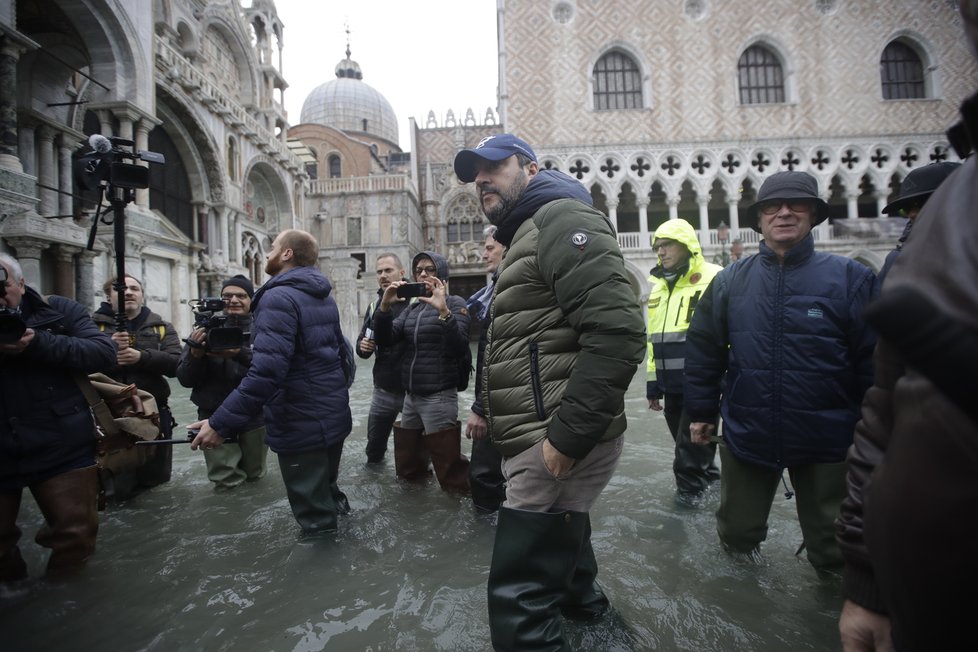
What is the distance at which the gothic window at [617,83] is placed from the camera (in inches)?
938

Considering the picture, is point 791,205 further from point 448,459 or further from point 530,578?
point 448,459

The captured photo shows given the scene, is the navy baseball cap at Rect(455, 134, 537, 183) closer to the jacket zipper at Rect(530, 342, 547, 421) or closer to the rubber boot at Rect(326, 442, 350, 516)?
the jacket zipper at Rect(530, 342, 547, 421)

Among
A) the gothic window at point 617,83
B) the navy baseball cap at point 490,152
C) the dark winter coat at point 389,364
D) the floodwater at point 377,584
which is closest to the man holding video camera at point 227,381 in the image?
the floodwater at point 377,584

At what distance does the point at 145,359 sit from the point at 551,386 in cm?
370

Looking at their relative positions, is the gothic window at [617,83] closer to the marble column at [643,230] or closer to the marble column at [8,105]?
the marble column at [643,230]

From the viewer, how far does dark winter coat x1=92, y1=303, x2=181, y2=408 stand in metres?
4.14

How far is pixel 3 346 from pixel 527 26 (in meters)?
25.1

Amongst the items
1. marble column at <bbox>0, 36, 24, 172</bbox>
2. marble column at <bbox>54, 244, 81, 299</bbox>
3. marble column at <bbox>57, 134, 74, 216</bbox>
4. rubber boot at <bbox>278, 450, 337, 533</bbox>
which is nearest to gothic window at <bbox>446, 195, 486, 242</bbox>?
marble column at <bbox>57, 134, 74, 216</bbox>

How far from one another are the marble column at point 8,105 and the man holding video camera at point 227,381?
7.65 m

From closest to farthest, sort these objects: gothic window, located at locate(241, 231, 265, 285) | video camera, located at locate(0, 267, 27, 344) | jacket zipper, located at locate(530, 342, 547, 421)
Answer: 1. jacket zipper, located at locate(530, 342, 547, 421)
2. video camera, located at locate(0, 267, 27, 344)
3. gothic window, located at locate(241, 231, 265, 285)

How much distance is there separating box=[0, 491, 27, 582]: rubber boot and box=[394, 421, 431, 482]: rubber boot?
2.42m

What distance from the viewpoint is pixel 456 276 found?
30281 mm

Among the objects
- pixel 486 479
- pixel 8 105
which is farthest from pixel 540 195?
pixel 8 105

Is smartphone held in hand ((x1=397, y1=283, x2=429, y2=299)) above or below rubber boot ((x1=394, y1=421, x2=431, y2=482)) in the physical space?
above
